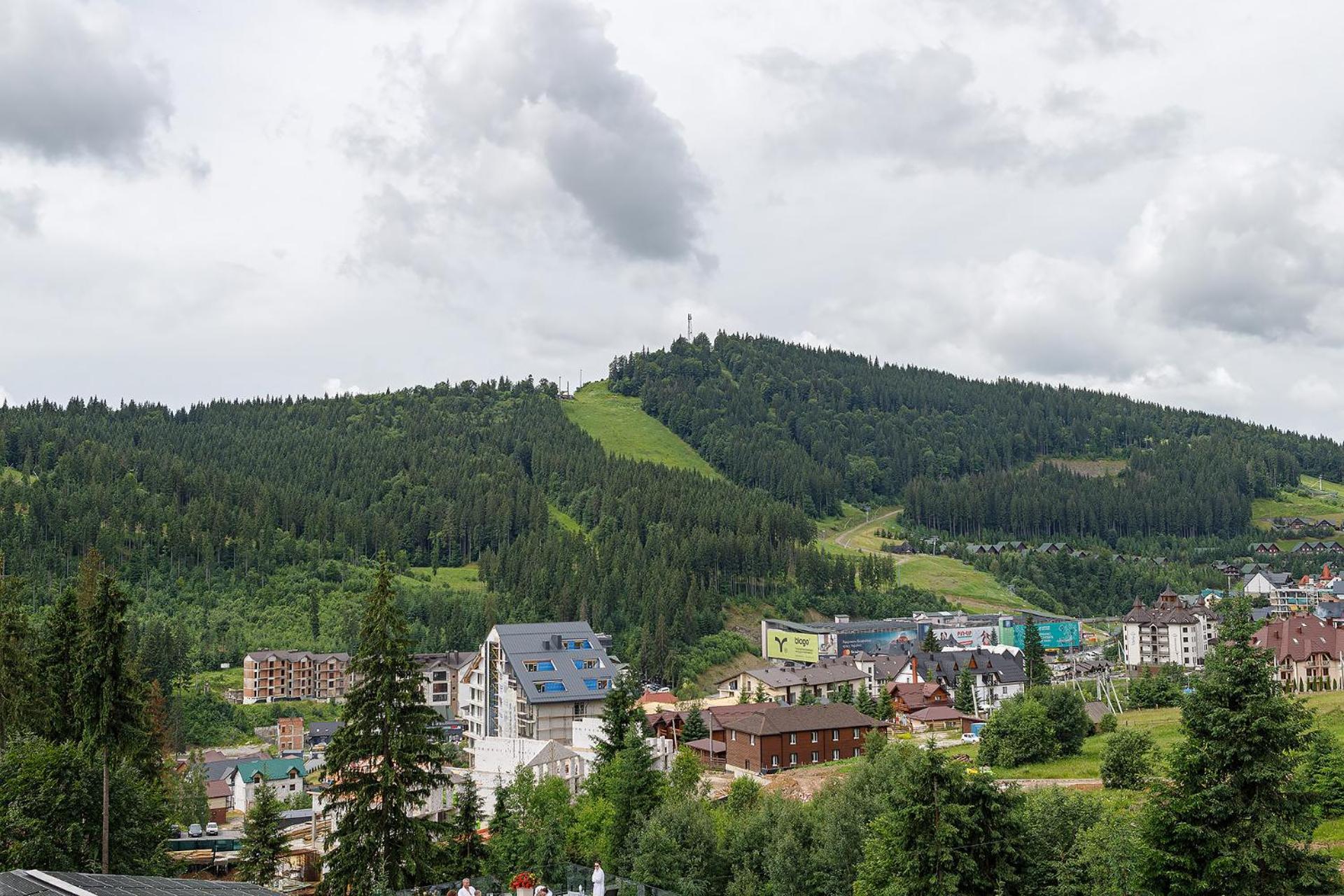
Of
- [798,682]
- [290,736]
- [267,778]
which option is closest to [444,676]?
[290,736]

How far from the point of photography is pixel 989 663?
398 feet

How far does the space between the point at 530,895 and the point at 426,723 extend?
22.1 ft

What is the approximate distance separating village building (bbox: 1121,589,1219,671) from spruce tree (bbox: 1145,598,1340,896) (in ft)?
401

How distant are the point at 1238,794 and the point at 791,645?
374 ft

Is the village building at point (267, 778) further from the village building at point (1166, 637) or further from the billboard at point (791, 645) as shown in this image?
the village building at point (1166, 637)

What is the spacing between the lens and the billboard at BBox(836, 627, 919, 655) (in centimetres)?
14062

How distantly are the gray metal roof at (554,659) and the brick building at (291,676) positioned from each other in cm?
4647

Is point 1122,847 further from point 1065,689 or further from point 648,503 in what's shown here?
point 648,503

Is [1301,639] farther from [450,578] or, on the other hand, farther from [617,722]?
[450,578]

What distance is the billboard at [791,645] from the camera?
137 m

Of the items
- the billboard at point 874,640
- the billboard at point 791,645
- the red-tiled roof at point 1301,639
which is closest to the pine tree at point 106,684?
the red-tiled roof at point 1301,639

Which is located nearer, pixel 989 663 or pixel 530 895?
pixel 530 895

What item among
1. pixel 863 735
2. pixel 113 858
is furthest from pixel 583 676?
pixel 113 858

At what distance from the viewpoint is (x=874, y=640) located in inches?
5719
